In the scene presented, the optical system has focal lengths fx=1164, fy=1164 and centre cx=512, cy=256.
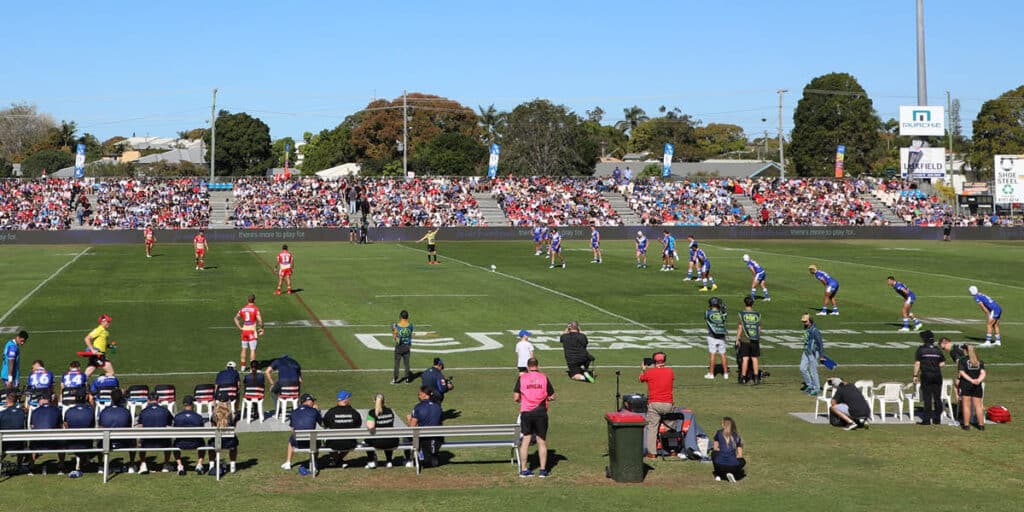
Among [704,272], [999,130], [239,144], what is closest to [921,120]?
[999,130]

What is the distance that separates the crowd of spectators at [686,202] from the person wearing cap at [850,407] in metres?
73.0

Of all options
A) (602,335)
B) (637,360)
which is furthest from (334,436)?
(602,335)

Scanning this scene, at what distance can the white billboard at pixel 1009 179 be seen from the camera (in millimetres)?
94812

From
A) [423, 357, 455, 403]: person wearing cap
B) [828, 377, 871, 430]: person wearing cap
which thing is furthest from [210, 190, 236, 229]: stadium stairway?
[828, 377, 871, 430]: person wearing cap

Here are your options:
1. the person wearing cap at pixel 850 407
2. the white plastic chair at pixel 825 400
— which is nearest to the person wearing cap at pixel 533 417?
the person wearing cap at pixel 850 407

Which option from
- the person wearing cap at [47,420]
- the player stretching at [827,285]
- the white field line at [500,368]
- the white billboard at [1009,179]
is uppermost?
the white billboard at [1009,179]

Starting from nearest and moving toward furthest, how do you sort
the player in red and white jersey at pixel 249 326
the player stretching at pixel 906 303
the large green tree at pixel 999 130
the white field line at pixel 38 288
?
1. the player in red and white jersey at pixel 249 326
2. the player stretching at pixel 906 303
3. the white field line at pixel 38 288
4. the large green tree at pixel 999 130

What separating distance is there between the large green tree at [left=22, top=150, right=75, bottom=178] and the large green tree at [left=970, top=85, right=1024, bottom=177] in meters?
120

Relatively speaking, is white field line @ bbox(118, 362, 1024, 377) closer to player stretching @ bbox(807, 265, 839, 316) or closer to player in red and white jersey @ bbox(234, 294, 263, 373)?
player in red and white jersey @ bbox(234, 294, 263, 373)

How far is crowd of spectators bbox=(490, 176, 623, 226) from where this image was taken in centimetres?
9456

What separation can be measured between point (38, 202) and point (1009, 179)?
77520 mm

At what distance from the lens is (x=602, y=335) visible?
110 ft

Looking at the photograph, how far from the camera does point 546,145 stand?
152 meters

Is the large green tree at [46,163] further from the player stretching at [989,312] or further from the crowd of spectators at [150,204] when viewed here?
the player stretching at [989,312]
